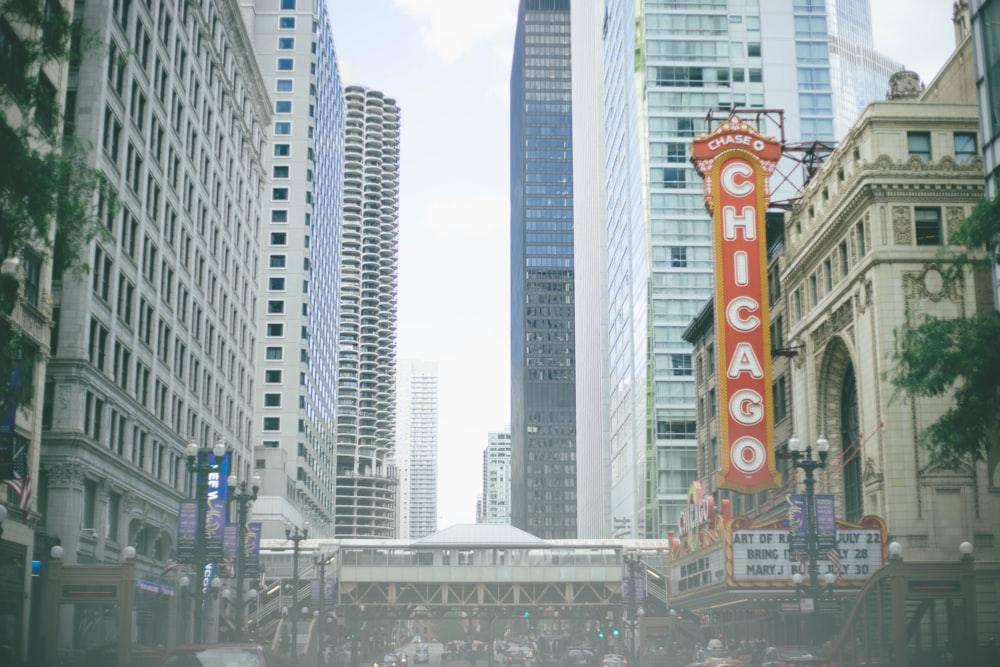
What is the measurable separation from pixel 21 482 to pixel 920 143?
36807mm

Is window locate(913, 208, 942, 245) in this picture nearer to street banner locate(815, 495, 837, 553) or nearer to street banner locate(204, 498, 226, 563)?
street banner locate(815, 495, 837, 553)

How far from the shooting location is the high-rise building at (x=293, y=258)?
138625 millimetres

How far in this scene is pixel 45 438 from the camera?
172 feet

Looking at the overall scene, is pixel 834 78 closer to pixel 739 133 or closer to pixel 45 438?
pixel 739 133

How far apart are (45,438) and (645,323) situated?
72.6m

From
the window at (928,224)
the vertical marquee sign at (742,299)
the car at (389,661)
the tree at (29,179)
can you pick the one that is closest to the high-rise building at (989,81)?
the window at (928,224)

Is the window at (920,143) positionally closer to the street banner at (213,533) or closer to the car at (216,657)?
the street banner at (213,533)

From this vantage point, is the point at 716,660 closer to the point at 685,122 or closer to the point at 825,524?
the point at 825,524

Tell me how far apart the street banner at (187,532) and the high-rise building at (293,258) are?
83.4 m

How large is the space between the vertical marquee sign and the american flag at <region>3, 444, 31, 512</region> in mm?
31313

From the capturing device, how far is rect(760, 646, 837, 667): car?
34.4 m

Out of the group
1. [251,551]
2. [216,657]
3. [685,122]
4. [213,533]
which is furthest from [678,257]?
[216,657]

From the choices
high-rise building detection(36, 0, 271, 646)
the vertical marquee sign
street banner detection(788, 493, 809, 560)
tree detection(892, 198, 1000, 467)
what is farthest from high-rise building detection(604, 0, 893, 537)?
tree detection(892, 198, 1000, 467)

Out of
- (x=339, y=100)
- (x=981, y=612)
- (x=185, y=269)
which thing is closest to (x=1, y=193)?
(x=981, y=612)
